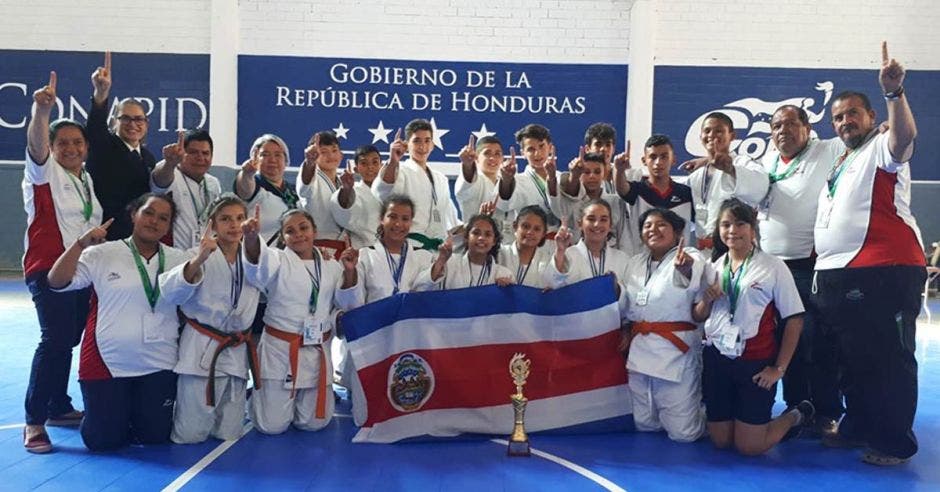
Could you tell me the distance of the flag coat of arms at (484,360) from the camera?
14.4 feet

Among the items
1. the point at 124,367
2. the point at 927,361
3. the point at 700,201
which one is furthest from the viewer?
the point at 927,361

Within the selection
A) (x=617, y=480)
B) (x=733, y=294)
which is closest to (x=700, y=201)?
(x=733, y=294)

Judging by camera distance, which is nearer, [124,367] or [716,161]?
[124,367]

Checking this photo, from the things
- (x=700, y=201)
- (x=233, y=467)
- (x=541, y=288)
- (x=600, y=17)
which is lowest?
(x=233, y=467)

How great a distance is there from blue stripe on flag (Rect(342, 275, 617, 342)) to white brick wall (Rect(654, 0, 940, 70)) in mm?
8177

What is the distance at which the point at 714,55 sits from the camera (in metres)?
11.8

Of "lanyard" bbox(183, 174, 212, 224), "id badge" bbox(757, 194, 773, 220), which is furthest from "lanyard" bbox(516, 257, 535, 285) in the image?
"lanyard" bbox(183, 174, 212, 224)

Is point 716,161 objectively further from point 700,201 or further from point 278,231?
point 278,231

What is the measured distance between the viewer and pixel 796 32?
11633 millimetres

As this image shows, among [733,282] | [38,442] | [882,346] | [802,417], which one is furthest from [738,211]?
[38,442]

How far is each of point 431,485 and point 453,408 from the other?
875 mm

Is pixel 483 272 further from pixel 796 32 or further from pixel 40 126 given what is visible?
pixel 796 32

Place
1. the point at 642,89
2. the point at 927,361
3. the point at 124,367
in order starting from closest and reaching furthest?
the point at 124,367
the point at 927,361
the point at 642,89

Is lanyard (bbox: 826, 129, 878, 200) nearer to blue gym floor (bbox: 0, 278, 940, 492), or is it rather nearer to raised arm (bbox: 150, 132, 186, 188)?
blue gym floor (bbox: 0, 278, 940, 492)
